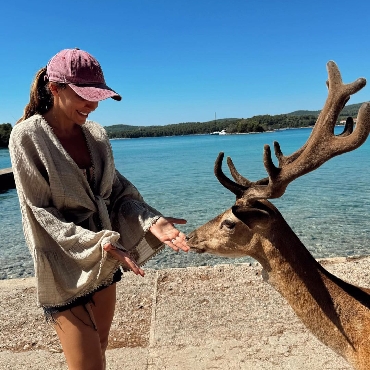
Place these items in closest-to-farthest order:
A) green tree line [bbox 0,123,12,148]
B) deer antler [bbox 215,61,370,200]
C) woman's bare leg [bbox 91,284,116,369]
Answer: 1. woman's bare leg [bbox 91,284,116,369]
2. deer antler [bbox 215,61,370,200]
3. green tree line [bbox 0,123,12,148]

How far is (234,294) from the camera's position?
235 inches

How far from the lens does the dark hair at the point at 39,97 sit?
107 inches

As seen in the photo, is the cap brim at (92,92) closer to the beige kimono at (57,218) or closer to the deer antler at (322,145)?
the beige kimono at (57,218)

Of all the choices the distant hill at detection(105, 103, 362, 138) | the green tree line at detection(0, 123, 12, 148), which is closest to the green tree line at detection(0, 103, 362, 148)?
the distant hill at detection(105, 103, 362, 138)

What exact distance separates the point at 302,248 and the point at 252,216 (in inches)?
18.3

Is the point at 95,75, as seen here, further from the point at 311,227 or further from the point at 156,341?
the point at 311,227

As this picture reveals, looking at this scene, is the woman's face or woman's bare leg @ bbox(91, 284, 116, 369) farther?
woman's bare leg @ bbox(91, 284, 116, 369)

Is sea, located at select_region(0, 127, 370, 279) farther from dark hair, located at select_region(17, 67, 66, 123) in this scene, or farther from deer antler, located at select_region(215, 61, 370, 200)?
dark hair, located at select_region(17, 67, 66, 123)

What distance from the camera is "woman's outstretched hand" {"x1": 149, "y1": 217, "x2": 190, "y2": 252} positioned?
9.23 ft

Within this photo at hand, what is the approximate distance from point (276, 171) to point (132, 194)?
113 cm

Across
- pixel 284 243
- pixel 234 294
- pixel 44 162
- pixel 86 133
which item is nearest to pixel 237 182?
pixel 284 243

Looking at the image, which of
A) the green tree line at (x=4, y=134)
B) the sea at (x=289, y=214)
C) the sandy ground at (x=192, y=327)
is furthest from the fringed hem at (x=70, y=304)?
the green tree line at (x=4, y=134)

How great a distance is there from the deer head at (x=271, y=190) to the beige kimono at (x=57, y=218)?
1.05m

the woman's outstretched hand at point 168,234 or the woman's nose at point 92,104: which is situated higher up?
the woman's nose at point 92,104
